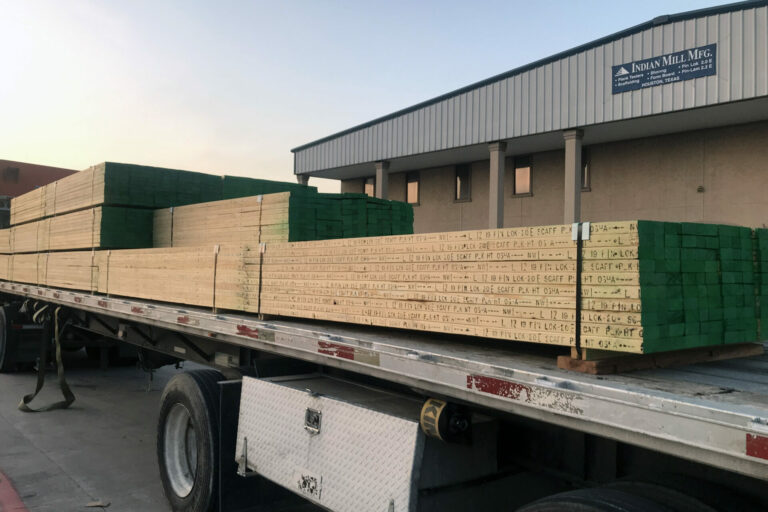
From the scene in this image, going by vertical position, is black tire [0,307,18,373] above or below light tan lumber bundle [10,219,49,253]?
below

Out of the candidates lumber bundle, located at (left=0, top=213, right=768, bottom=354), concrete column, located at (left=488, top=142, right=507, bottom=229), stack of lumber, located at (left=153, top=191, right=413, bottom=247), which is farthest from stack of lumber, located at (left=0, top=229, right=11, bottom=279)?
concrete column, located at (left=488, top=142, right=507, bottom=229)

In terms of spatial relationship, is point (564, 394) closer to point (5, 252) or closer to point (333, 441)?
point (333, 441)

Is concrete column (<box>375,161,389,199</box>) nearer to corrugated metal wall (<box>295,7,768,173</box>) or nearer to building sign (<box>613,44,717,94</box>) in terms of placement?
corrugated metal wall (<box>295,7,768,173</box>)

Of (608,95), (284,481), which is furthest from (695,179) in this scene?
(284,481)

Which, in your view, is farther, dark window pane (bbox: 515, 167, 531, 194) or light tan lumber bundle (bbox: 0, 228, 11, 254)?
dark window pane (bbox: 515, 167, 531, 194)

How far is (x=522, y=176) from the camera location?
61.8 ft

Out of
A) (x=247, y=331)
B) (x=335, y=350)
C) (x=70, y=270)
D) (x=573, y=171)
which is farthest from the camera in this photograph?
(x=573, y=171)

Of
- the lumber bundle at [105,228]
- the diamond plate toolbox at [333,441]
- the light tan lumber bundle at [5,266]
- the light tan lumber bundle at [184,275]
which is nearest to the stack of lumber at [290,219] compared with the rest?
the light tan lumber bundle at [184,275]

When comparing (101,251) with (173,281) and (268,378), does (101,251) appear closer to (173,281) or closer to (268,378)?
(173,281)

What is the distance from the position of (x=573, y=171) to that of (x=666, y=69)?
2985 mm

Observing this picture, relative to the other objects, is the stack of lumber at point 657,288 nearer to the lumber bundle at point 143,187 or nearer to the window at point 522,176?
the lumber bundle at point 143,187

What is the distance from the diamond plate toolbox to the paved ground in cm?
183

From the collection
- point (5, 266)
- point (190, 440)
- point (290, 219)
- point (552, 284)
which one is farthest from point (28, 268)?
point (552, 284)

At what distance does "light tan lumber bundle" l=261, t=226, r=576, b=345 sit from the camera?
2725 millimetres
